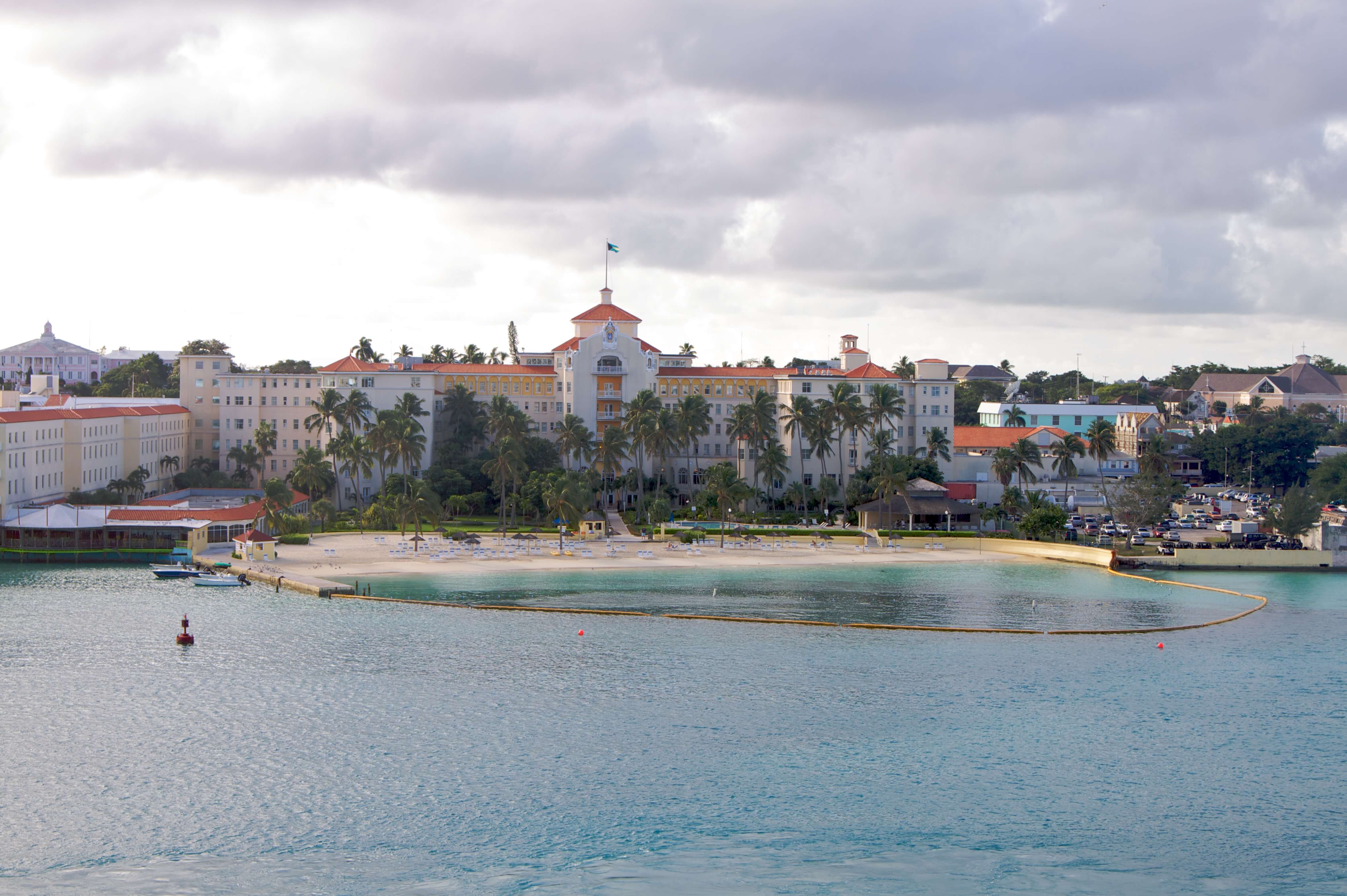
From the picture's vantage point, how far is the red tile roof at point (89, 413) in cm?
9050

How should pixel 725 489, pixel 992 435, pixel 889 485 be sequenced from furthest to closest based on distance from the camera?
pixel 992 435 → pixel 889 485 → pixel 725 489

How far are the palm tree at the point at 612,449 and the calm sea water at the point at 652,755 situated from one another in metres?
33.7

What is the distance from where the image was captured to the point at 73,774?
39969mm

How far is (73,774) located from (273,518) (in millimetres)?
51844

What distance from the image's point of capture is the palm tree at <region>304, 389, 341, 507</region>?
104 metres

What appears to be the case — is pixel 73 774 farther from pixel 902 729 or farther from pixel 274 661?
pixel 902 729

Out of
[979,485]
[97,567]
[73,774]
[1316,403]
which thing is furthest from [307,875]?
[1316,403]

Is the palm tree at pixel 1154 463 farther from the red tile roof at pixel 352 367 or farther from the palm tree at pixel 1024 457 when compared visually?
the red tile roof at pixel 352 367

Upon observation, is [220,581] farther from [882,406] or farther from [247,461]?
[882,406]

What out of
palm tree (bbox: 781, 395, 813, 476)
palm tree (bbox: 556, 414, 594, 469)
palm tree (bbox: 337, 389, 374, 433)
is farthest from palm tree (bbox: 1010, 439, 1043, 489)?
palm tree (bbox: 337, 389, 374, 433)

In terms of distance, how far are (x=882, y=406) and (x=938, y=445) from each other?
13.0 m

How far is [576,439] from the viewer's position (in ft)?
334

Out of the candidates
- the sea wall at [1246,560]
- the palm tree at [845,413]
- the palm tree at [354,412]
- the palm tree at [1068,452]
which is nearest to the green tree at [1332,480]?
the palm tree at [1068,452]

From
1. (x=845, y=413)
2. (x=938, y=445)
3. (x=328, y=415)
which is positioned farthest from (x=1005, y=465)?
(x=328, y=415)
